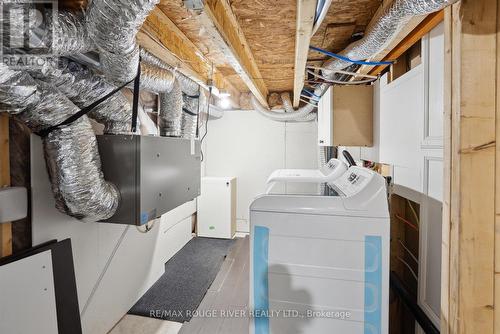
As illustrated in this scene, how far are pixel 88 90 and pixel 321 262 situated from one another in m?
1.55

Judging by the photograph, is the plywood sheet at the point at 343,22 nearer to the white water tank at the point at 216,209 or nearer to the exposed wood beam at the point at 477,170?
the exposed wood beam at the point at 477,170

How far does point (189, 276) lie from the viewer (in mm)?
2893

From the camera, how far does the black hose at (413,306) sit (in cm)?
124

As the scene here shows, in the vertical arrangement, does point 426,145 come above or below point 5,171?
above

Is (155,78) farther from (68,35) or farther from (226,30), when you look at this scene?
(68,35)

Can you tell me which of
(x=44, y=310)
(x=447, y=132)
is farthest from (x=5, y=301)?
(x=447, y=132)

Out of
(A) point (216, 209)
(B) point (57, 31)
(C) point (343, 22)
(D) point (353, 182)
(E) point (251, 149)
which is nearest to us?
(B) point (57, 31)

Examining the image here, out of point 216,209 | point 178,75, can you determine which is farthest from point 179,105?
point 216,209

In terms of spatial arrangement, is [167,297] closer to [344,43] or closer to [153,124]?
[153,124]

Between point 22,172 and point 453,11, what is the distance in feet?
7.32

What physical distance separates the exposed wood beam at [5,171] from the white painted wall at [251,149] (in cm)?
322

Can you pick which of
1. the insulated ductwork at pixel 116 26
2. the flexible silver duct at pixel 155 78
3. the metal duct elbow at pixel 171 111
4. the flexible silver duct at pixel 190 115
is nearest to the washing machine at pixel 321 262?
the insulated ductwork at pixel 116 26

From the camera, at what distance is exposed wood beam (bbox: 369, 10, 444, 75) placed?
1200 mm

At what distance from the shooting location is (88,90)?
4.50 feet
